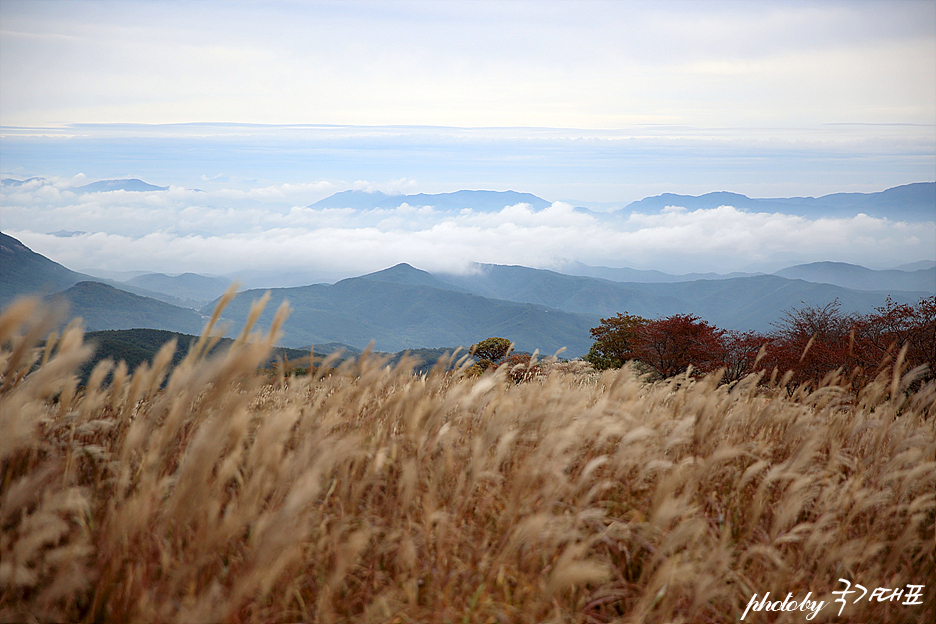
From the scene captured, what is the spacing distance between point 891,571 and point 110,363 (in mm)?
4060

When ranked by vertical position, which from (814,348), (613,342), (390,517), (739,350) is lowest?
(613,342)

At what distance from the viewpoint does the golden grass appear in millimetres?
1618

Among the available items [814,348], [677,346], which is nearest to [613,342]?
[677,346]

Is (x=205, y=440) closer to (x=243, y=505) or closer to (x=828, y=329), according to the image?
(x=243, y=505)

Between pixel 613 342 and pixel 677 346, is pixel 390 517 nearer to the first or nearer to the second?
pixel 677 346

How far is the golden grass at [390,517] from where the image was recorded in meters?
1.62

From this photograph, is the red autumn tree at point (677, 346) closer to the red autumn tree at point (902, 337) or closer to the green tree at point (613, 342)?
the green tree at point (613, 342)

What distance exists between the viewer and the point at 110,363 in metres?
2.69

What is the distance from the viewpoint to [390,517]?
2.24 metres

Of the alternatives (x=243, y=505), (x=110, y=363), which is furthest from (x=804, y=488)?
(x=110, y=363)

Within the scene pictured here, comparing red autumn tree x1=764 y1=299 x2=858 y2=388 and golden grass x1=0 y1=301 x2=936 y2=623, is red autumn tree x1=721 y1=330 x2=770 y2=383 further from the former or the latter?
golden grass x1=0 y1=301 x2=936 y2=623

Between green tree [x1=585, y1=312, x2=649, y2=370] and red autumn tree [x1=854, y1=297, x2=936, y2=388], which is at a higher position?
red autumn tree [x1=854, y1=297, x2=936, y2=388]

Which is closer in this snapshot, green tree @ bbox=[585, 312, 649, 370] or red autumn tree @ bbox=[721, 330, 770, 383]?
red autumn tree @ bbox=[721, 330, 770, 383]

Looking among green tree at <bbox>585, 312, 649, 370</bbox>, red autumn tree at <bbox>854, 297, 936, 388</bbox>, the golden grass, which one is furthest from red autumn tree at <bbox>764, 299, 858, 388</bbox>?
green tree at <bbox>585, 312, 649, 370</bbox>
